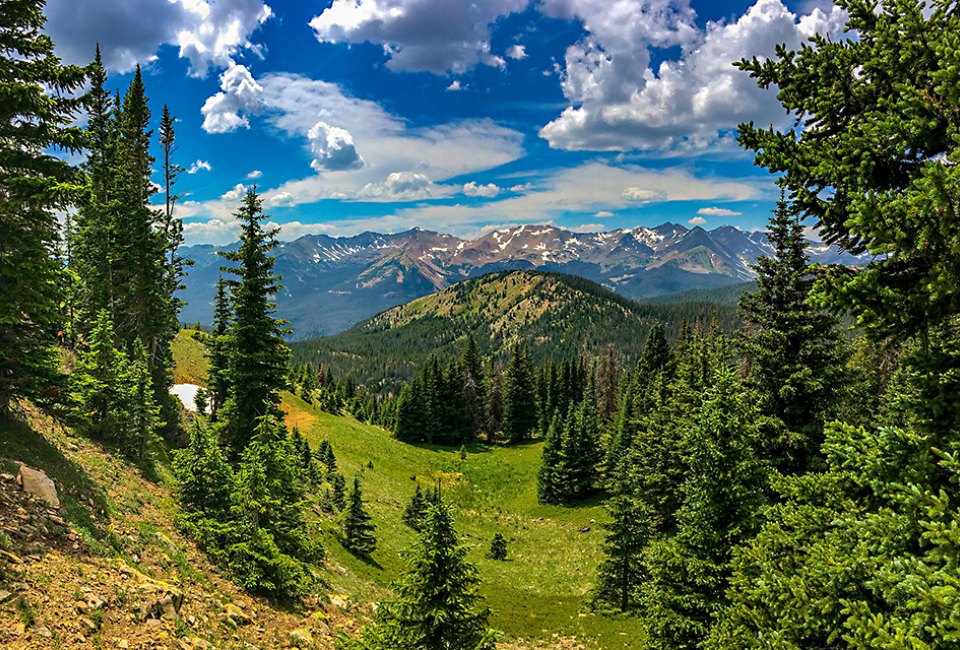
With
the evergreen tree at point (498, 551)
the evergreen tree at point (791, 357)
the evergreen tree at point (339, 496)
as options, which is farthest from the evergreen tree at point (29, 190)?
the evergreen tree at point (498, 551)

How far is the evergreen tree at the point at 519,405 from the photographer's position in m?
82.7

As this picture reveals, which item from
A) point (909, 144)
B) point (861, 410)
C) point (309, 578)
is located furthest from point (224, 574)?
point (861, 410)

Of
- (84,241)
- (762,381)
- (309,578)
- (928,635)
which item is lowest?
(309,578)

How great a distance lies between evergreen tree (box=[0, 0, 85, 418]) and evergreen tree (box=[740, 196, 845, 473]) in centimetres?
2105

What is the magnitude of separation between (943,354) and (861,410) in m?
37.9

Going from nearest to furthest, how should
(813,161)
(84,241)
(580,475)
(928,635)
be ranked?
(928,635) → (813,161) → (84,241) → (580,475)

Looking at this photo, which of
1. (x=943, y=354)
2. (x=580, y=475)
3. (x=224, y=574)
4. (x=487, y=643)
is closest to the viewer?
(x=943, y=354)

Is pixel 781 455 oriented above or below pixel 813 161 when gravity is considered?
below

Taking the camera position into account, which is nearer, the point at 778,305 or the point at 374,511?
the point at 778,305

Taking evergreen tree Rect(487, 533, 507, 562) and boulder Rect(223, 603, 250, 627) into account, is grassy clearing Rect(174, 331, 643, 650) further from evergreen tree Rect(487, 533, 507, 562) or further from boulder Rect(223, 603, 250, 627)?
boulder Rect(223, 603, 250, 627)

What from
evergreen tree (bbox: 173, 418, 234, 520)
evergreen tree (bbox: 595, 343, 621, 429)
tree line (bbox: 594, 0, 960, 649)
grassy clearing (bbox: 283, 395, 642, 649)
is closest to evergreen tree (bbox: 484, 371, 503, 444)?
grassy clearing (bbox: 283, 395, 642, 649)

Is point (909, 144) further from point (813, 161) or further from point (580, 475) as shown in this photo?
point (580, 475)

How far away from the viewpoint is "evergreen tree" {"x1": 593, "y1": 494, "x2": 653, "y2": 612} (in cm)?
2591

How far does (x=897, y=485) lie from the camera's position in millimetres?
5379
